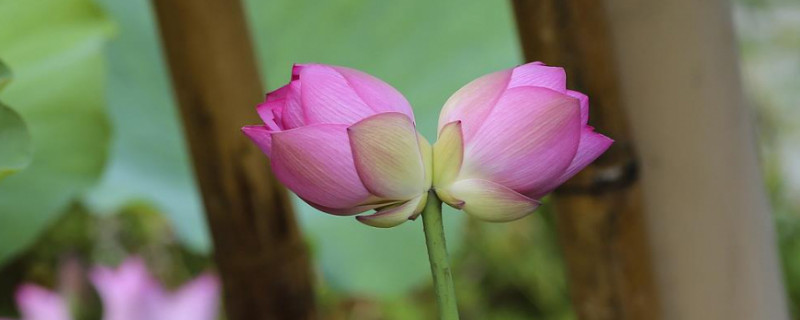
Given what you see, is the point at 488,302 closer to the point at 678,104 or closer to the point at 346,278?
the point at 346,278

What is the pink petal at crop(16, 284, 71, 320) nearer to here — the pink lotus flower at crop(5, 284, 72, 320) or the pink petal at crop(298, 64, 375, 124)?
the pink lotus flower at crop(5, 284, 72, 320)

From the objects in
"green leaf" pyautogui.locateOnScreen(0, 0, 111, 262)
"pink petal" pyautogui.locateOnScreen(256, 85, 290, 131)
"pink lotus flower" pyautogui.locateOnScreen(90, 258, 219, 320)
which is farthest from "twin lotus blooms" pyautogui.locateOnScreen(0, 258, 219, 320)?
"pink petal" pyautogui.locateOnScreen(256, 85, 290, 131)

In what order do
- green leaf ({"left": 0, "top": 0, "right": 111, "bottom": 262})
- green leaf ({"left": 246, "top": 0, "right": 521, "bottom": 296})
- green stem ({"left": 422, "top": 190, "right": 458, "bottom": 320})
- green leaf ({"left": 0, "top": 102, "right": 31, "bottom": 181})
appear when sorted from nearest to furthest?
green stem ({"left": 422, "top": 190, "right": 458, "bottom": 320})
green leaf ({"left": 0, "top": 102, "right": 31, "bottom": 181})
green leaf ({"left": 0, "top": 0, "right": 111, "bottom": 262})
green leaf ({"left": 246, "top": 0, "right": 521, "bottom": 296})

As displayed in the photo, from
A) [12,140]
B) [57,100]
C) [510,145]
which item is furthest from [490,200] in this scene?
[57,100]

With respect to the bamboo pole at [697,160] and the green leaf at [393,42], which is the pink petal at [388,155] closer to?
the bamboo pole at [697,160]

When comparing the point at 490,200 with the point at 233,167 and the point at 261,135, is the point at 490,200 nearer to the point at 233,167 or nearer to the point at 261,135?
the point at 261,135

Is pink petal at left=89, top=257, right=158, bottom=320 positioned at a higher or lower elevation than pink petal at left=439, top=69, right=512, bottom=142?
lower
